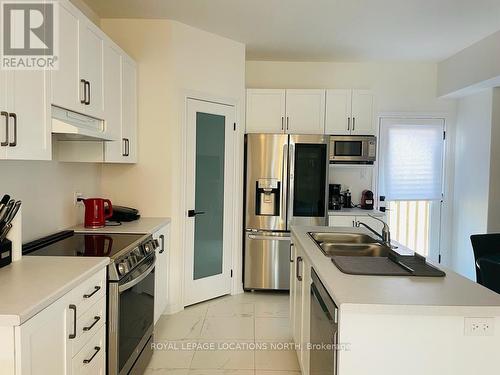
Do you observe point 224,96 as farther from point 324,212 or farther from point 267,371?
point 267,371

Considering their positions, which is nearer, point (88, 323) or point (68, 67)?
point (88, 323)

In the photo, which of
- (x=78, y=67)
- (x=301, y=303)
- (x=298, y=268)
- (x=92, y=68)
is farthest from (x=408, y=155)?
(x=78, y=67)

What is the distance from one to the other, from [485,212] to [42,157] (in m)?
4.34

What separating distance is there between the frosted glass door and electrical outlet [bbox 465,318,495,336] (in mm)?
2735

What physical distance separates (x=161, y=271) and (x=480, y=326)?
247 centimetres

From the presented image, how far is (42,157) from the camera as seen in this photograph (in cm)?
186

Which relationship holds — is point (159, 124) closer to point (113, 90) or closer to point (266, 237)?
point (113, 90)

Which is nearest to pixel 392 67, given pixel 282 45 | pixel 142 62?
pixel 282 45

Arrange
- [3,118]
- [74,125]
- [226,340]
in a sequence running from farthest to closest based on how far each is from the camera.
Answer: [226,340], [74,125], [3,118]

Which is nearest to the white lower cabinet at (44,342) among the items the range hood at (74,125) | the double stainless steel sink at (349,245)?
the range hood at (74,125)

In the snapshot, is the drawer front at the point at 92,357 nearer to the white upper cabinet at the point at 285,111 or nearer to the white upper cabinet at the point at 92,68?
the white upper cabinet at the point at 92,68

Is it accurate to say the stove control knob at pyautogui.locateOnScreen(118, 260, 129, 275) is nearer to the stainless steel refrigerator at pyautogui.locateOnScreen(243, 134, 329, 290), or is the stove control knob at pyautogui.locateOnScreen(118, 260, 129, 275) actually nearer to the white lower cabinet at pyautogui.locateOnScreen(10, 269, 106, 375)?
the white lower cabinet at pyautogui.locateOnScreen(10, 269, 106, 375)

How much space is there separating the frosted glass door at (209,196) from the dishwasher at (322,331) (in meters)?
2.00

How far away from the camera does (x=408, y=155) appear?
4.75m
